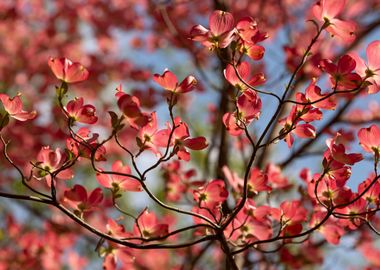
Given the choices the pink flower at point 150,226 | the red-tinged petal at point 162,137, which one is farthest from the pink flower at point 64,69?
the pink flower at point 150,226

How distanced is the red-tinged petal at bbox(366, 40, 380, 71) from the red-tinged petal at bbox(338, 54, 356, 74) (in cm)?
5

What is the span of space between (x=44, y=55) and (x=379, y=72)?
520 cm

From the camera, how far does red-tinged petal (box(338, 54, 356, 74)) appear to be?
1.24 meters

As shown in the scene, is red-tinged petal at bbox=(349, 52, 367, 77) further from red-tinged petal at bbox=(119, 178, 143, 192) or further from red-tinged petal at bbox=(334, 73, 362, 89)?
red-tinged petal at bbox=(119, 178, 143, 192)

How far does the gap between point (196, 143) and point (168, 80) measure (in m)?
0.18

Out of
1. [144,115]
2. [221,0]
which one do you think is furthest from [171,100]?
[221,0]

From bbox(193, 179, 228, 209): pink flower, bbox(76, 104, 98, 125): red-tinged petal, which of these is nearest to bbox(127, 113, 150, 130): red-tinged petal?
bbox(76, 104, 98, 125): red-tinged petal

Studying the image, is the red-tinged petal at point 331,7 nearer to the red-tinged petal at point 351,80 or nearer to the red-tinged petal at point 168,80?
the red-tinged petal at point 351,80

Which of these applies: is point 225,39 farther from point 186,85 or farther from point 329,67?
point 329,67

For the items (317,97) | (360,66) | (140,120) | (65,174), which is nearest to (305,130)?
(317,97)

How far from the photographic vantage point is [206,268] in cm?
363

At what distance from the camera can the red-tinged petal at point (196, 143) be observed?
53.0 inches

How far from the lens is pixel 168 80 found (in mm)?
1271

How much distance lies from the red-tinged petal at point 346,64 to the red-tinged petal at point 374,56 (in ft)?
0.17
